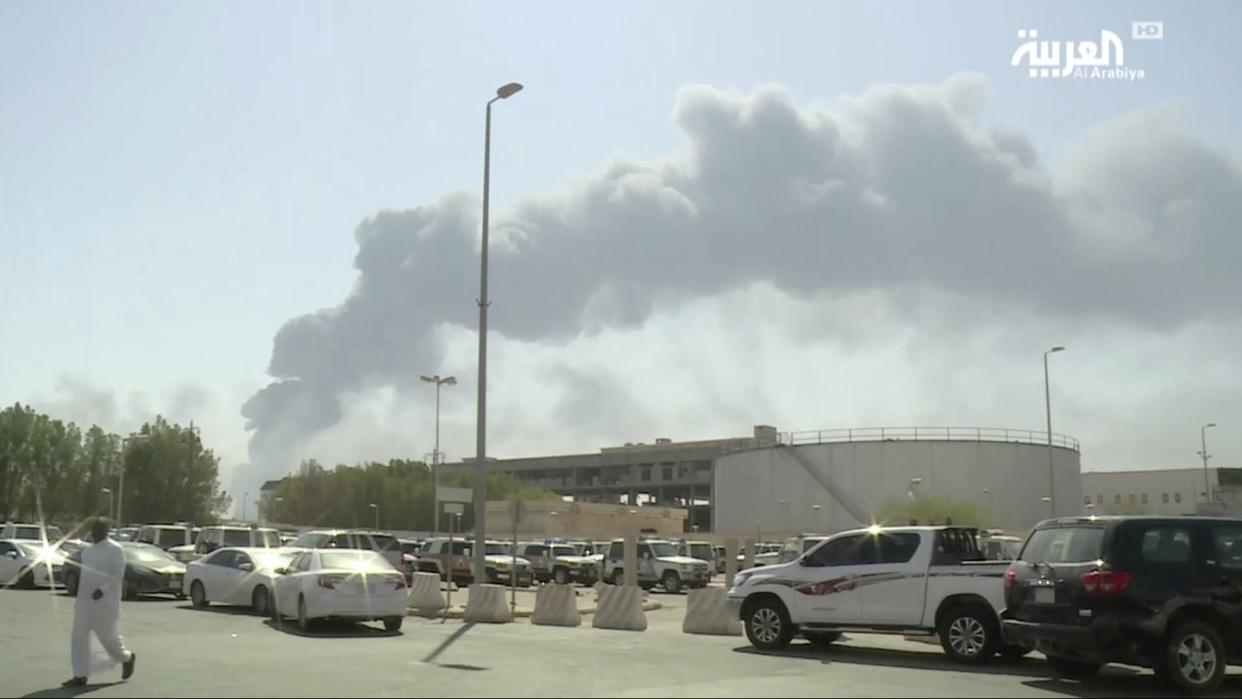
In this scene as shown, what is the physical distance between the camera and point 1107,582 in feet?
Result: 41.1

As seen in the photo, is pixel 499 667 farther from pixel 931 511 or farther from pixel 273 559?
pixel 931 511

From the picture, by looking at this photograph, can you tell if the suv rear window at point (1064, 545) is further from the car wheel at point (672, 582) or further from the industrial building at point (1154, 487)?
the industrial building at point (1154, 487)

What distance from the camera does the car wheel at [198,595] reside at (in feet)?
84.4

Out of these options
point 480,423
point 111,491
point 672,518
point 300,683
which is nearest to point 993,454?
point 672,518

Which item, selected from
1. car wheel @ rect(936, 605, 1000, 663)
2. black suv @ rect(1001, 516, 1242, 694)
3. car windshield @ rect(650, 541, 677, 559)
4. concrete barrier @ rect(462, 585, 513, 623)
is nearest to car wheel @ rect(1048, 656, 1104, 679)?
car wheel @ rect(936, 605, 1000, 663)

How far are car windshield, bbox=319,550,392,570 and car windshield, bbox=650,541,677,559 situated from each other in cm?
2205

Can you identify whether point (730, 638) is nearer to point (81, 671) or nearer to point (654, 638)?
point (654, 638)

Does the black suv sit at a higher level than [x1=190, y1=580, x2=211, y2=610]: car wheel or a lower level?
higher

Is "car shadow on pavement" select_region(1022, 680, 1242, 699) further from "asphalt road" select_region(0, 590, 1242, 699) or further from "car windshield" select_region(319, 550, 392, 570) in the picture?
"car windshield" select_region(319, 550, 392, 570)

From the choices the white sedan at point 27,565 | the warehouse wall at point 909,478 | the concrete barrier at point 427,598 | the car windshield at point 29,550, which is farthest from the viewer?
the warehouse wall at point 909,478

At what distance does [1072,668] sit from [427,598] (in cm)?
1485

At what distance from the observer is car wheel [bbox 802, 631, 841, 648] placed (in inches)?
701

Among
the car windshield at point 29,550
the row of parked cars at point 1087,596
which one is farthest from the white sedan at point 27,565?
the row of parked cars at point 1087,596

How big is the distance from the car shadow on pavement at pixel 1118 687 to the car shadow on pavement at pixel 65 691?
33.0 feet
